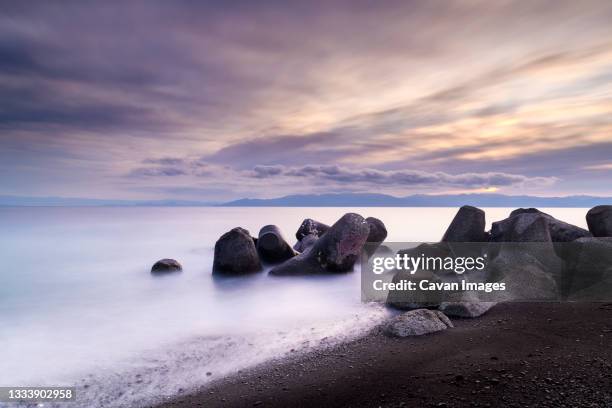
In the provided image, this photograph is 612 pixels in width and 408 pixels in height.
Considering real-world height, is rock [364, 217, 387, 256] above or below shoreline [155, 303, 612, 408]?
above

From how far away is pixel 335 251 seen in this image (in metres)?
12.0

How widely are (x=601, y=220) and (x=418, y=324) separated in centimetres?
797

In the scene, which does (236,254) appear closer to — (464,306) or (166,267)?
(166,267)

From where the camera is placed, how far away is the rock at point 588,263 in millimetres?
7473

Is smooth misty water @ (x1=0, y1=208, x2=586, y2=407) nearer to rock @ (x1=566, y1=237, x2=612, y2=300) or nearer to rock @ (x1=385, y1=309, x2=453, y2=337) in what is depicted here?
rock @ (x1=385, y1=309, x2=453, y2=337)

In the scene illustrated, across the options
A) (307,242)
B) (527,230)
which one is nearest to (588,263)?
(527,230)

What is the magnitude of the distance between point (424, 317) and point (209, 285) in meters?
7.24

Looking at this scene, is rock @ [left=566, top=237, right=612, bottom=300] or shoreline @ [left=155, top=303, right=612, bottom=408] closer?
shoreline @ [left=155, top=303, right=612, bottom=408]

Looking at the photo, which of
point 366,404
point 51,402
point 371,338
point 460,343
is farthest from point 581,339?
point 51,402

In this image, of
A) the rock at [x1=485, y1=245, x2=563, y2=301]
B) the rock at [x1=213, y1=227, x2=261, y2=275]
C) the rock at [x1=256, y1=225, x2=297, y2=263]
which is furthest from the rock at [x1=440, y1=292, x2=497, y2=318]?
the rock at [x1=256, y1=225, x2=297, y2=263]

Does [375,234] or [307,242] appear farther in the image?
[307,242]

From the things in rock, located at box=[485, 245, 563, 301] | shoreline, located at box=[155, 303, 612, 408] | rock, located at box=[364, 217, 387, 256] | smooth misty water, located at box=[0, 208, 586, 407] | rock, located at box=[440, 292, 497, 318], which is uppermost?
rock, located at box=[364, 217, 387, 256]

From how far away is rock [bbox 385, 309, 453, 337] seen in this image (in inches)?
237

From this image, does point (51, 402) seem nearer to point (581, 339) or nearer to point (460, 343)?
point (460, 343)
